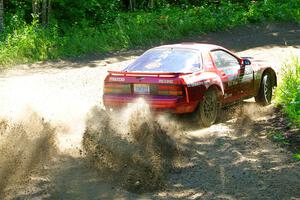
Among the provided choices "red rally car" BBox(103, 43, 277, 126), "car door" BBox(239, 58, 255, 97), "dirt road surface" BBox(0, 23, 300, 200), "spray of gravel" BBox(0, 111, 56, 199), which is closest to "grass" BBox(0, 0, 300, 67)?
"dirt road surface" BBox(0, 23, 300, 200)

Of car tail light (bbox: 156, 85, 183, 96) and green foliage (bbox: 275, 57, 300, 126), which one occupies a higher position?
car tail light (bbox: 156, 85, 183, 96)

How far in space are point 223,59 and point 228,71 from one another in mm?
265

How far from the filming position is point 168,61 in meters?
9.48

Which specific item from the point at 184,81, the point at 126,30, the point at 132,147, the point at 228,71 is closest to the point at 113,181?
the point at 132,147

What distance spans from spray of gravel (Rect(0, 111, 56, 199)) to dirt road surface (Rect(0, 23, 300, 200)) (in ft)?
0.04

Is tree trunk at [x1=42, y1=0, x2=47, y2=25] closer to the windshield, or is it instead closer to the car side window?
the windshield

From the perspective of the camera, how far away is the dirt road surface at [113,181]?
6.14 m

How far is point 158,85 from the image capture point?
28.9ft

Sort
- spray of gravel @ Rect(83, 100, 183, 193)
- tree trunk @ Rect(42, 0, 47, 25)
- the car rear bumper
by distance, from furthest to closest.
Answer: tree trunk @ Rect(42, 0, 47, 25), the car rear bumper, spray of gravel @ Rect(83, 100, 183, 193)

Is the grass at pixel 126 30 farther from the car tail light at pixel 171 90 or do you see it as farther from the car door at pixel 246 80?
the car tail light at pixel 171 90

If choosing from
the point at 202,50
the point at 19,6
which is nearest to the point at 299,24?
the point at 19,6

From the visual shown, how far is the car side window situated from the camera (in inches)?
390

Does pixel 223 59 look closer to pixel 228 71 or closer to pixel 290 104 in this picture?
pixel 228 71

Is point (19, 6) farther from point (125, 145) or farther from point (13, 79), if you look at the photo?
point (125, 145)
